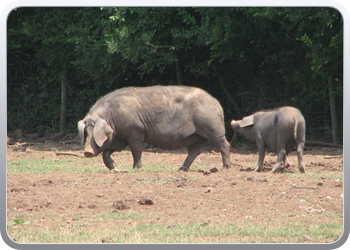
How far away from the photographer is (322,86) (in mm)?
13305

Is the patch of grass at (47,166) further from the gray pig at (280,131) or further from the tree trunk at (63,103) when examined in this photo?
the tree trunk at (63,103)

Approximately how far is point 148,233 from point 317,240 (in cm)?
177

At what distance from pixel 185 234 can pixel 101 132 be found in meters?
4.14

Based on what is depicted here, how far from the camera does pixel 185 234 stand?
543 centimetres

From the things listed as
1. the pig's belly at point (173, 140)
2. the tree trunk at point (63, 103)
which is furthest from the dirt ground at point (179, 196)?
the tree trunk at point (63, 103)

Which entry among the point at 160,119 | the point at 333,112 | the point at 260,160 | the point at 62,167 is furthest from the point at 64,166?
the point at 333,112

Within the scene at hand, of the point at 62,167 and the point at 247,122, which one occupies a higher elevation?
the point at 247,122

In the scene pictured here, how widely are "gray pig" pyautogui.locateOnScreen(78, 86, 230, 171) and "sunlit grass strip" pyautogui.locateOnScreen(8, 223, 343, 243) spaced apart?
3929 mm

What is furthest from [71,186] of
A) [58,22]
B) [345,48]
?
[58,22]

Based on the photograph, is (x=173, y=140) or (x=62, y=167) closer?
(x=173, y=140)

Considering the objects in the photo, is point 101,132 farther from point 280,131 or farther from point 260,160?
point 280,131

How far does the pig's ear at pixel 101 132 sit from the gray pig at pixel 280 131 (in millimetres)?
2765
